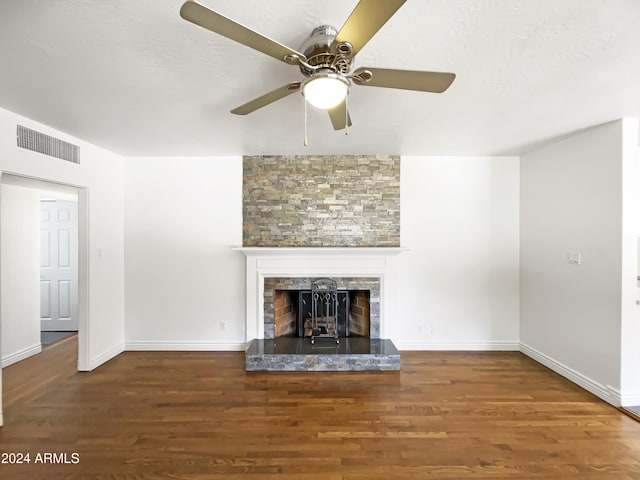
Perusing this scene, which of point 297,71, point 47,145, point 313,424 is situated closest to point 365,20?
point 297,71

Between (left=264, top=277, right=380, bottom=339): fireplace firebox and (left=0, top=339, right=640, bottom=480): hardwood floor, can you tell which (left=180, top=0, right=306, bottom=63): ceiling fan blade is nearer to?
(left=0, top=339, right=640, bottom=480): hardwood floor

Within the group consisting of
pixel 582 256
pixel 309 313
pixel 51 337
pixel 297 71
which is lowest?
pixel 51 337

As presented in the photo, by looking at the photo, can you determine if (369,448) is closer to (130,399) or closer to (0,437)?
(130,399)

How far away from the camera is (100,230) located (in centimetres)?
335

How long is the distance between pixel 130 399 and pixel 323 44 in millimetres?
3115

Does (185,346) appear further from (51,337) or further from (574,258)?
(574,258)

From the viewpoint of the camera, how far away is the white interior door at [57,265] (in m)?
4.59

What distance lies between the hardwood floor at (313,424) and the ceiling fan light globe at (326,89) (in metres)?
2.10

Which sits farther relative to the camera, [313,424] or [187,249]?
[187,249]

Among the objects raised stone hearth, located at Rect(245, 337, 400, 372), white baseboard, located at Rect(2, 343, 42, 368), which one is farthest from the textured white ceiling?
white baseboard, located at Rect(2, 343, 42, 368)

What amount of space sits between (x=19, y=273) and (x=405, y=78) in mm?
4778

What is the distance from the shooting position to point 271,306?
367 centimetres

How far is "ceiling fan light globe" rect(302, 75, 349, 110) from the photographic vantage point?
1.24 meters

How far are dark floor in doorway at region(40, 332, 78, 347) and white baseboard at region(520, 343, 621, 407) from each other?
620cm
